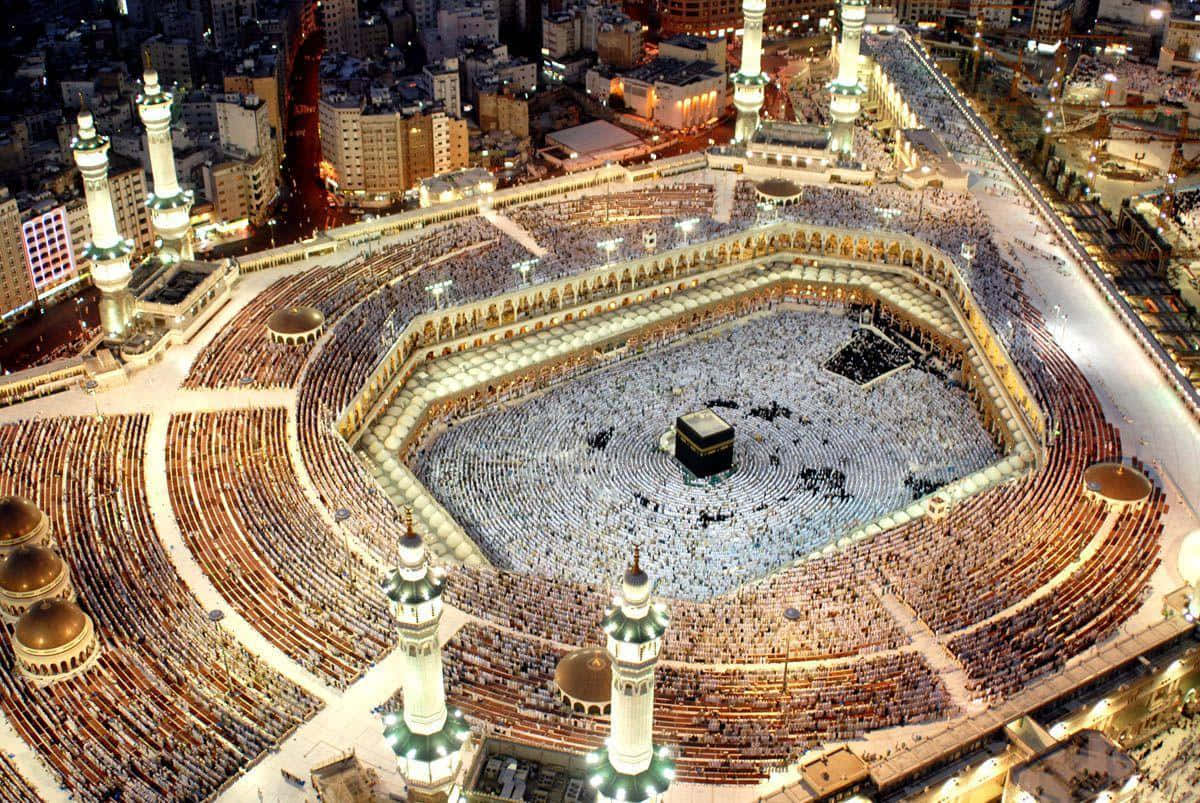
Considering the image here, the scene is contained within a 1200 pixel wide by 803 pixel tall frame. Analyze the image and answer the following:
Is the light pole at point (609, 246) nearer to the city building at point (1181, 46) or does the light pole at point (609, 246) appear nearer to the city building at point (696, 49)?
the city building at point (696, 49)

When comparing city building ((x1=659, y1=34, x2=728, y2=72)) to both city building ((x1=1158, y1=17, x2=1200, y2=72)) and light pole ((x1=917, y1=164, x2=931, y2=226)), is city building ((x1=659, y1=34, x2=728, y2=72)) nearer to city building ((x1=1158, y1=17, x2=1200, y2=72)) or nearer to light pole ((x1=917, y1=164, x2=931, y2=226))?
light pole ((x1=917, y1=164, x2=931, y2=226))

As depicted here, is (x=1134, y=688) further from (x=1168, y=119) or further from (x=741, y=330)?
(x=1168, y=119)

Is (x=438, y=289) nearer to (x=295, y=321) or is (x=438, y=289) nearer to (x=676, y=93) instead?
(x=295, y=321)

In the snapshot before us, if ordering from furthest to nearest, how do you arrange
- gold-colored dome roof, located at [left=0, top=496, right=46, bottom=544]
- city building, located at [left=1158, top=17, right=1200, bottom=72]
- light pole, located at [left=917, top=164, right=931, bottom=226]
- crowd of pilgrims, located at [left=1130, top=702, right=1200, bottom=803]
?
1. city building, located at [left=1158, top=17, right=1200, bottom=72]
2. light pole, located at [left=917, top=164, right=931, bottom=226]
3. gold-colored dome roof, located at [left=0, top=496, right=46, bottom=544]
4. crowd of pilgrims, located at [left=1130, top=702, right=1200, bottom=803]

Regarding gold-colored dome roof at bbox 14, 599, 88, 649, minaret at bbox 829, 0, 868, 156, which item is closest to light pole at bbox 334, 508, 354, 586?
gold-colored dome roof at bbox 14, 599, 88, 649

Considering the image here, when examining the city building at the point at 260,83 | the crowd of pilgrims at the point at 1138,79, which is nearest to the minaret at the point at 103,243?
the city building at the point at 260,83

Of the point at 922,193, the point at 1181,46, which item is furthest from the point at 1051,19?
the point at 922,193
